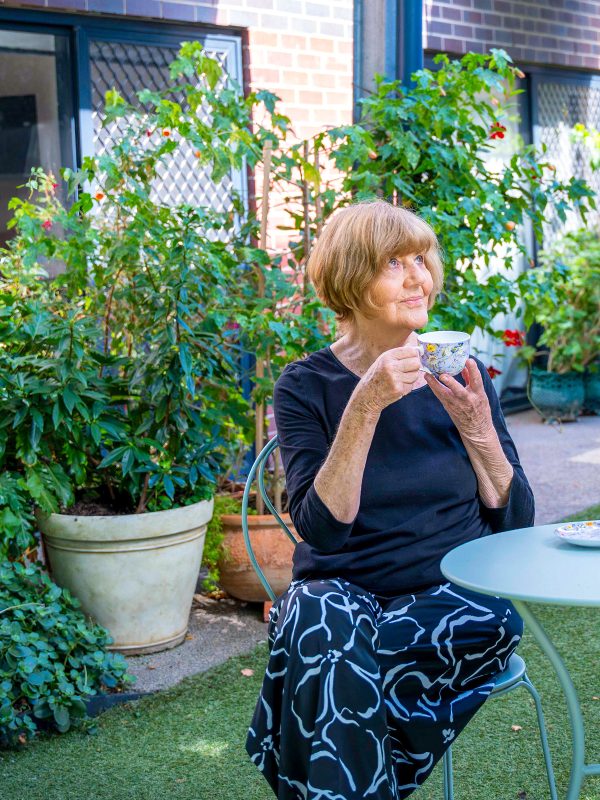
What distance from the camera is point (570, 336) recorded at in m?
7.02

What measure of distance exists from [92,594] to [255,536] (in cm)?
62

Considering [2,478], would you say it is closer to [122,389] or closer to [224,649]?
[122,389]

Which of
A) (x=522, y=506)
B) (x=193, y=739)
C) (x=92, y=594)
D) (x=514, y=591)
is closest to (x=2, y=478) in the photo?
(x=92, y=594)

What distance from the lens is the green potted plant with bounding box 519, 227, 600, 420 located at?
693cm

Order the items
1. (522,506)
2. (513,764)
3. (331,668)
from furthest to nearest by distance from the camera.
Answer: (513,764) → (522,506) → (331,668)

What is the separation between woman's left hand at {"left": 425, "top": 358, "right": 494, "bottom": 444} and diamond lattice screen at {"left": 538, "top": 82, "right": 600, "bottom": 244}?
18.0 ft

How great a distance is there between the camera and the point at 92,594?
3.33 m

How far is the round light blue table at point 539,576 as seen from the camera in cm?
162

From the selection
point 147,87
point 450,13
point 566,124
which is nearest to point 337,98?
point 147,87

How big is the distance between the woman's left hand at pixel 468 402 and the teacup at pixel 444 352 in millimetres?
45

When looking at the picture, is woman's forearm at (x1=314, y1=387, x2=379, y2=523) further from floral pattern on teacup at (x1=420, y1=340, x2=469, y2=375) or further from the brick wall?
the brick wall

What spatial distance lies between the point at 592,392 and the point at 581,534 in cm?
564

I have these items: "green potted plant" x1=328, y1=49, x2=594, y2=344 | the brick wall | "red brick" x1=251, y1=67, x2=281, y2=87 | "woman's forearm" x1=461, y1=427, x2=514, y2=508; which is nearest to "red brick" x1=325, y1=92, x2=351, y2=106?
"red brick" x1=251, y1=67, x2=281, y2=87

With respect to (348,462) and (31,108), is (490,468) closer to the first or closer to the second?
(348,462)
